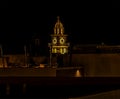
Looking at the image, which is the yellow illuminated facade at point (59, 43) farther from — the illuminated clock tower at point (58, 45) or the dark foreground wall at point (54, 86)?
the dark foreground wall at point (54, 86)

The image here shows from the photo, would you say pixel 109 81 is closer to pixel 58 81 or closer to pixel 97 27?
pixel 58 81

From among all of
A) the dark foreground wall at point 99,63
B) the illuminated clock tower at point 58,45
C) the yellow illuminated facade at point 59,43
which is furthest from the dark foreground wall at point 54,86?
the yellow illuminated facade at point 59,43

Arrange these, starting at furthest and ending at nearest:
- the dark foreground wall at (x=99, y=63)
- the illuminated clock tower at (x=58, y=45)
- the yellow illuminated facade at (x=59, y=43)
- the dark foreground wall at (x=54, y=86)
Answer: the yellow illuminated facade at (x=59, y=43), the illuminated clock tower at (x=58, y=45), the dark foreground wall at (x=99, y=63), the dark foreground wall at (x=54, y=86)

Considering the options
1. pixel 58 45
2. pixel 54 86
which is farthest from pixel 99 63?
pixel 54 86

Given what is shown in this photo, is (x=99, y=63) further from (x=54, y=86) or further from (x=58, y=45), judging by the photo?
(x=54, y=86)

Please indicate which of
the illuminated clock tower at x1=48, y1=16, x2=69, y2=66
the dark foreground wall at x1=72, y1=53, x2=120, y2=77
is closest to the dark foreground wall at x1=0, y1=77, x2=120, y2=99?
the dark foreground wall at x1=72, y1=53, x2=120, y2=77

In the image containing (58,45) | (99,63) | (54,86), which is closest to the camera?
(54,86)

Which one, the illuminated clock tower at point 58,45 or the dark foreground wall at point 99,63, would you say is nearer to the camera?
the dark foreground wall at point 99,63

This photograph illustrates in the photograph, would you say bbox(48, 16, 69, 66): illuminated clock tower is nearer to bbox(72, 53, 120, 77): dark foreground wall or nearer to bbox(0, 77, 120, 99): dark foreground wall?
bbox(72, 53, 120, 77): dark foreground wall

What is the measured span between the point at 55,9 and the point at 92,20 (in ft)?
6.06

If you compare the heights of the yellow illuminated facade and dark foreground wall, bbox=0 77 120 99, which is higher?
the yellow illuminated facade

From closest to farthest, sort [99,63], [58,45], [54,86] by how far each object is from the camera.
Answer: [54,86] → [99,63] → [58,45]

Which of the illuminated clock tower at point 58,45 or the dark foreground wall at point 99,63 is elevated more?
the illuminated clock tower at point 58,45

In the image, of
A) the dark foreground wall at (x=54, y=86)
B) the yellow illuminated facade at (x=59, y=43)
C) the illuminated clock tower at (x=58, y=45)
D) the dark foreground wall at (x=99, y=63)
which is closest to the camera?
the dark foreground wall at (x=54, y=86)
